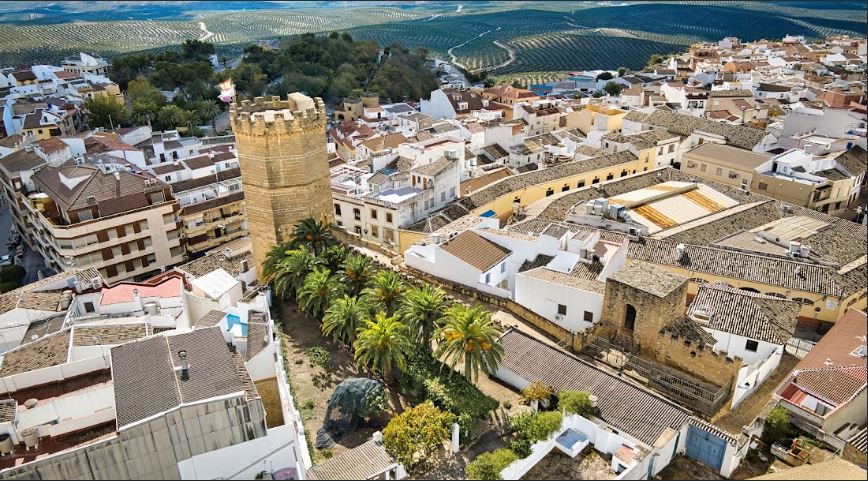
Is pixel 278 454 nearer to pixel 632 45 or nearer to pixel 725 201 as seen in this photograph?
pixel 725 201

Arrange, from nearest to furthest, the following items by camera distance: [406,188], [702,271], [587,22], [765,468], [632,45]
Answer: [765,468] → [702,271] → [406,188] → [632,45] → [587,22]

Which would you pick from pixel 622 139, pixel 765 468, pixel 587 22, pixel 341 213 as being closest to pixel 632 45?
pixel 587 22

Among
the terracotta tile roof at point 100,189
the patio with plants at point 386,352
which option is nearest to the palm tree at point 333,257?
the patio with plants at point 386,352

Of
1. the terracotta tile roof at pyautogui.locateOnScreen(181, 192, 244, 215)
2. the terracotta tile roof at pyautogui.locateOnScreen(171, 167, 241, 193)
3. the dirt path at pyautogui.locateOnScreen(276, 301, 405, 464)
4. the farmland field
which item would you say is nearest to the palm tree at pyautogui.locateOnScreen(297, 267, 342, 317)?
the dirt path at pyautogui.locateOnScreen(276, 301, 405, 464)

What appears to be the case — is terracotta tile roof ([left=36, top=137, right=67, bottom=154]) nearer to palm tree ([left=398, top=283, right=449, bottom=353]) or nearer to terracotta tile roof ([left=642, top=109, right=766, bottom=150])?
palm tree ([left=398, top=283, right=449, bottom=353])

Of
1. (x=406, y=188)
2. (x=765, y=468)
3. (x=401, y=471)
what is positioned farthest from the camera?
(x=406, y=188)

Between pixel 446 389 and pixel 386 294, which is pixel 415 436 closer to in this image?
pixel 446 389

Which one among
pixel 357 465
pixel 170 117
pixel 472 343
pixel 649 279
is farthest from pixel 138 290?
pixel 170 117
